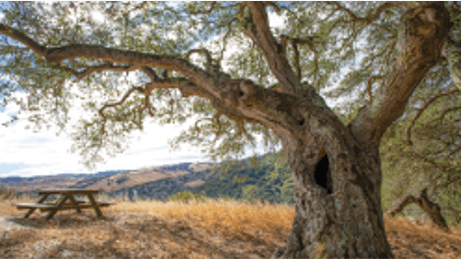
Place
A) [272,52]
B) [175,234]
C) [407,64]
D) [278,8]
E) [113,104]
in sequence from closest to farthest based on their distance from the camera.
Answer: [407,64] < [272,52] < [175,234] < [278,8] < [113,104]

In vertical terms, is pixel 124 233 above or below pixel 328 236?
below

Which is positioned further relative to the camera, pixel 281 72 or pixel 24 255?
pixel 281 72

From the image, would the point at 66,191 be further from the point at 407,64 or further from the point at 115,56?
the point at 407,64

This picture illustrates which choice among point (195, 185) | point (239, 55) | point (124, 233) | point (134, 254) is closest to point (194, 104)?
point (239, 55)

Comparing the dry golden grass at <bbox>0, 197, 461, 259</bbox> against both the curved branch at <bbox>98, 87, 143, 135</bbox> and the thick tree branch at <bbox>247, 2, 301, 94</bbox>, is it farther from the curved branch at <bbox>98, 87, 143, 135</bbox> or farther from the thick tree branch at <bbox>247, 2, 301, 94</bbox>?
the thick tree branch at <bbox>247, 2, 301, 94</bbox>

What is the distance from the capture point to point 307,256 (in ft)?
13.0

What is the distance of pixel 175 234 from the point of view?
21.5 feet

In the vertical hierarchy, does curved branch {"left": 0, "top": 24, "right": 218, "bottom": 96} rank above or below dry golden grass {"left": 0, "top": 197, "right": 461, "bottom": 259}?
above

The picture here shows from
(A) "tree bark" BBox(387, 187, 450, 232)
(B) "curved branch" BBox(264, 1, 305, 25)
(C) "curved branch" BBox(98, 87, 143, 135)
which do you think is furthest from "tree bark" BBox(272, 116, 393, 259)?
(A) "tree bark" BBox(387, 187, 450, 232)

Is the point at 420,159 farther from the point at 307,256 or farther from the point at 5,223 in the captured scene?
the point at 5,223

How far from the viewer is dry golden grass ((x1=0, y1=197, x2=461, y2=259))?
15.9ft

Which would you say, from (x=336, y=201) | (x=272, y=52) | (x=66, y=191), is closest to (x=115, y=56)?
(x=272, y=52)

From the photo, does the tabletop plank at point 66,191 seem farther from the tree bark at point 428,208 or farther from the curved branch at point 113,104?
the tree bark at point 428,208

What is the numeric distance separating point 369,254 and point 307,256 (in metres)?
0.93
